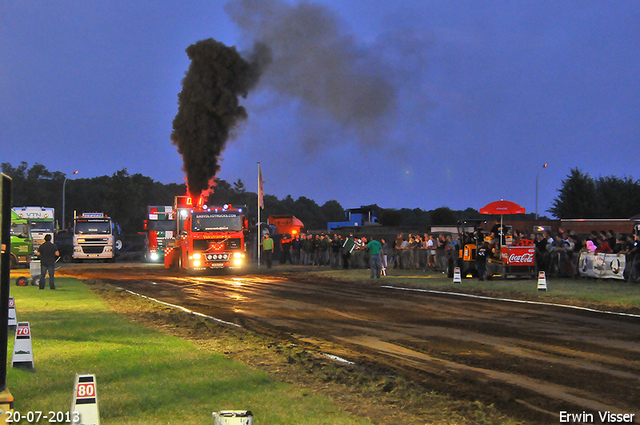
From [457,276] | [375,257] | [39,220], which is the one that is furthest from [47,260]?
[39,220]

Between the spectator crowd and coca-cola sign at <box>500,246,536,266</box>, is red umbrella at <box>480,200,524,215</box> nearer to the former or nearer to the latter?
the spectator crowd

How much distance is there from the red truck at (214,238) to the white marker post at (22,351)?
787 inches

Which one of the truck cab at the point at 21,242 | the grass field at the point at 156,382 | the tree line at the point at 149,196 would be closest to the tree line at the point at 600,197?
the tree line at the point at 149,196

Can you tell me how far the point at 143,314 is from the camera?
13875 mm

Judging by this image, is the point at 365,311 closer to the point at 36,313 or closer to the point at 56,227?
the point at 36,313

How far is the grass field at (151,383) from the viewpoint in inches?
233

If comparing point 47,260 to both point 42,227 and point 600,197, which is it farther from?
point 600,197

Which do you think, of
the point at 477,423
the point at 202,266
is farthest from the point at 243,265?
the point at 477,423

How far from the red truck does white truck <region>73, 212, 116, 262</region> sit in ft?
49.5

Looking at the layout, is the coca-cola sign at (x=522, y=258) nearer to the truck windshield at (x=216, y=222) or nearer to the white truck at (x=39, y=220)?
the truck windshield at (x=216, y=222)

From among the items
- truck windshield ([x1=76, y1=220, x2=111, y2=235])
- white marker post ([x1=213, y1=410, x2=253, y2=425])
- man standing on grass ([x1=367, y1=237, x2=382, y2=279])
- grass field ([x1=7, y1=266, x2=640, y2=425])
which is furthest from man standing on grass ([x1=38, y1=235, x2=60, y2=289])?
truck windshield ([x1=76, y1=220, x2=111, y2=235])

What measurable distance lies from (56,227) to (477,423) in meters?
38.3

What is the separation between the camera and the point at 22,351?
7.73 meters

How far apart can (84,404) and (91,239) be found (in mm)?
39797
